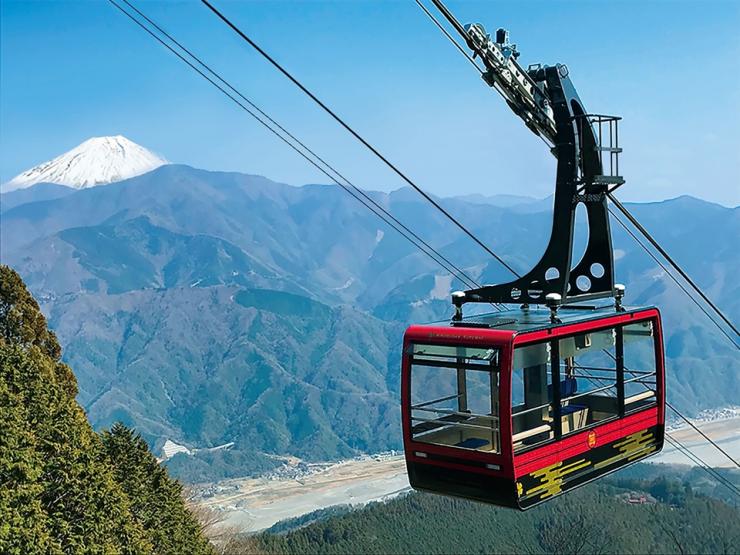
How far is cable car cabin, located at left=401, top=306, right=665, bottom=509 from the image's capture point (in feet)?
28.8

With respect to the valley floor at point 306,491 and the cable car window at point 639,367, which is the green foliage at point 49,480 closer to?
the cable car window at point 639,367

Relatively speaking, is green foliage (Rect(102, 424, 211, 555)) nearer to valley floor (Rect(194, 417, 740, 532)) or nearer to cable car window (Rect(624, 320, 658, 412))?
cable car window (Rect(624, 320, 658, 412))

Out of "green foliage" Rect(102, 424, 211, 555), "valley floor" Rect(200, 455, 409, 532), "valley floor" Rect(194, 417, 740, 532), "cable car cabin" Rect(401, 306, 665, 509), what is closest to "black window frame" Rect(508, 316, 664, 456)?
"cable car cabin" Rect(401, 306, 665, 509)

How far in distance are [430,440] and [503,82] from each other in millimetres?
4569

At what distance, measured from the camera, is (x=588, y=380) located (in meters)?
10.4

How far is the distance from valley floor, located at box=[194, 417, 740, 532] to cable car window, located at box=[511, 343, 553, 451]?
111m

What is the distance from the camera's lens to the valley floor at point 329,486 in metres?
130

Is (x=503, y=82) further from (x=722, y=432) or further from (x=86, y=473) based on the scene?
(x=722, y=432)

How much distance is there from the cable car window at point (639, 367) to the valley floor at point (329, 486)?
11063 cm

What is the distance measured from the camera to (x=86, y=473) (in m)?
15.7

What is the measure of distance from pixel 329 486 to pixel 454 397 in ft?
493

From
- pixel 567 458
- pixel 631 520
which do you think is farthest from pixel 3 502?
pixel 631 520

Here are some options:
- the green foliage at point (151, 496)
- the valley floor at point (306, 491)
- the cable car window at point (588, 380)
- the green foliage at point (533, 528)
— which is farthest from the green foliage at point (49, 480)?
the valley floor at point (306, 491)

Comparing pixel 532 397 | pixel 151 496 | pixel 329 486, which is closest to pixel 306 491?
pixel 329 486
